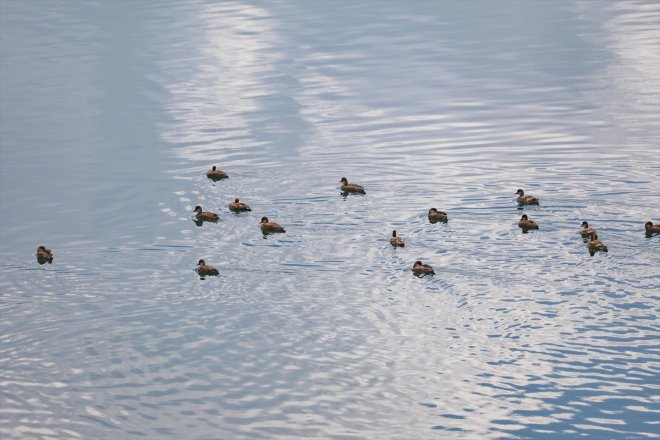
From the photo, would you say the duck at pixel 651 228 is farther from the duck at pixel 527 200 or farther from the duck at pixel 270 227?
the duck at pixel 270 227

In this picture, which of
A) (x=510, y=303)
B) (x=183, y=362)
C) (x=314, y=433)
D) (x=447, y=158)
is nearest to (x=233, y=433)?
(x=314, y=433)

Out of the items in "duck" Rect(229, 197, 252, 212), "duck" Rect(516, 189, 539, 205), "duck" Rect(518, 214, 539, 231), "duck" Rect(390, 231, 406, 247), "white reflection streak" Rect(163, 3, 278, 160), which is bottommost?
"duck" Rect(390, 231, 406, 247)

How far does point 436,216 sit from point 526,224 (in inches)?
101

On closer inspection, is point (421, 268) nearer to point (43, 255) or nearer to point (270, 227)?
point (270, 227)

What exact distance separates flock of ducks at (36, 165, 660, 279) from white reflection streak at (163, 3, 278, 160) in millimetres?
7478

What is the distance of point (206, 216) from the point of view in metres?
34.2

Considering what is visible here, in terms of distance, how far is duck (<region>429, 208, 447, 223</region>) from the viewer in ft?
104

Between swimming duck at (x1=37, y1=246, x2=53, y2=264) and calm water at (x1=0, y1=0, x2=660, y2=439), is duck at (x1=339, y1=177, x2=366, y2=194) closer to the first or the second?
calm water at (x1=0, y1=0, x2=660, y2=439)

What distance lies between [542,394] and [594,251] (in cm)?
723

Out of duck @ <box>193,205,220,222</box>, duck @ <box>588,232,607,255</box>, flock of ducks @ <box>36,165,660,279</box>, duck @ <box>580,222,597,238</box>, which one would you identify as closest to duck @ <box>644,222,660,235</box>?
flock of ducks @ <box>36,165,660,279</box>

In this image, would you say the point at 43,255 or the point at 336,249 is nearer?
the point at 336,249

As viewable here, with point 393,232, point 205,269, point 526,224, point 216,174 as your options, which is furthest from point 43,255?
point 526,224

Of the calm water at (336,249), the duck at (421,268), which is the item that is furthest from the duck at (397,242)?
the duck at (421,268)

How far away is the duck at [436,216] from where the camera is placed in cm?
3183
